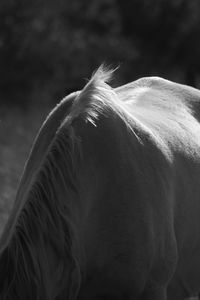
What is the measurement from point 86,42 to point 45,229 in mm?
13815

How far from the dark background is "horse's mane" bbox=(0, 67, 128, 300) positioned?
22.1 ft

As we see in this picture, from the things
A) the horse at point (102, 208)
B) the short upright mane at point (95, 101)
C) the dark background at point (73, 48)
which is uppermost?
the short upright mane at point (95, 101)

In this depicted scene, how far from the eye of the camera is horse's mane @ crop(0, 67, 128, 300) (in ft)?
10.8

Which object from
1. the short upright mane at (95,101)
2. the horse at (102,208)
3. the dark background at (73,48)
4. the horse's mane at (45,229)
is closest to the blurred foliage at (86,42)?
the dark background at (73,48)

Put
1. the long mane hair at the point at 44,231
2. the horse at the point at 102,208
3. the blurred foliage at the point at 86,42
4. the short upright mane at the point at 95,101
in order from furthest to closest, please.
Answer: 1. the blurred foliage at the point at 86,42
2. the short upright mane at the point at 95,101
3. the horse at the point at 102,208
4. the long mane hair at the point at 44,231

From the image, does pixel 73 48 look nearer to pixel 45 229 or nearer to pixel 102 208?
pixel 102 208

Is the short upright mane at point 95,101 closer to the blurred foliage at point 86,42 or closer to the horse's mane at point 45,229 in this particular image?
the horse's mane at point 45,229

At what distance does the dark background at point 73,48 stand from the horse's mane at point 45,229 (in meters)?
6.74

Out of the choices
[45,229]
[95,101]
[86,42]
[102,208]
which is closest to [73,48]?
[86,42]

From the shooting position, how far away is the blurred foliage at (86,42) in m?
15.0

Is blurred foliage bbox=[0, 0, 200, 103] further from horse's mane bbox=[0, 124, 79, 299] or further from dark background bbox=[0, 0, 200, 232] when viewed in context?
horse's mane bbox=[0, 124, 79, 299]

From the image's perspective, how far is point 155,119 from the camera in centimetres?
489

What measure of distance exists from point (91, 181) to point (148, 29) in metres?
16.0

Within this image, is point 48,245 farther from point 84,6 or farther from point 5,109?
point 84,6
